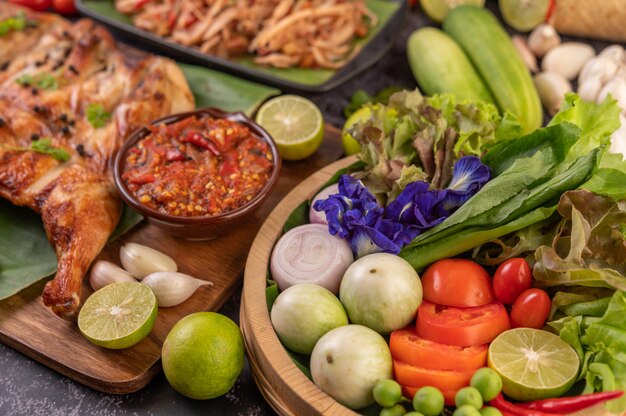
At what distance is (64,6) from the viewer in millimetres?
5680

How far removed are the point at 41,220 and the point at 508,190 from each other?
2546mm

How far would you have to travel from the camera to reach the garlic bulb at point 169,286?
3162 millimetres

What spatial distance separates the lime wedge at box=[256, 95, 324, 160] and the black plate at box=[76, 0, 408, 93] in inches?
18.2

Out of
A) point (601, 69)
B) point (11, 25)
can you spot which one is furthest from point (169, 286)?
point (601, 69)

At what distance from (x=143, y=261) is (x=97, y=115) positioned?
1147 millimetres

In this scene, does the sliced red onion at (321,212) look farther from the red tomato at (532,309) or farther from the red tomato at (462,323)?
the red tomato at (532,309)

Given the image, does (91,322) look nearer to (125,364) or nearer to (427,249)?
(125,364)

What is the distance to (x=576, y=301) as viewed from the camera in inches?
104

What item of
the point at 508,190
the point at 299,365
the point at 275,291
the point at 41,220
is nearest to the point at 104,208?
the point at 41,220

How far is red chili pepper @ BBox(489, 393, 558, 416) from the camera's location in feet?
7.81

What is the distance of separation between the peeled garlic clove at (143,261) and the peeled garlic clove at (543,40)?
3357mm

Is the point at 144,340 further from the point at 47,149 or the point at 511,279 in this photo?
the point at 511,279

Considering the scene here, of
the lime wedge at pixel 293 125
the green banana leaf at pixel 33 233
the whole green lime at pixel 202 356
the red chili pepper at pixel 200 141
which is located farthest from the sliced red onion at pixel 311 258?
the green banana leaf at pixel 33 233

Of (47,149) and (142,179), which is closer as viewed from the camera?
(142,179)
